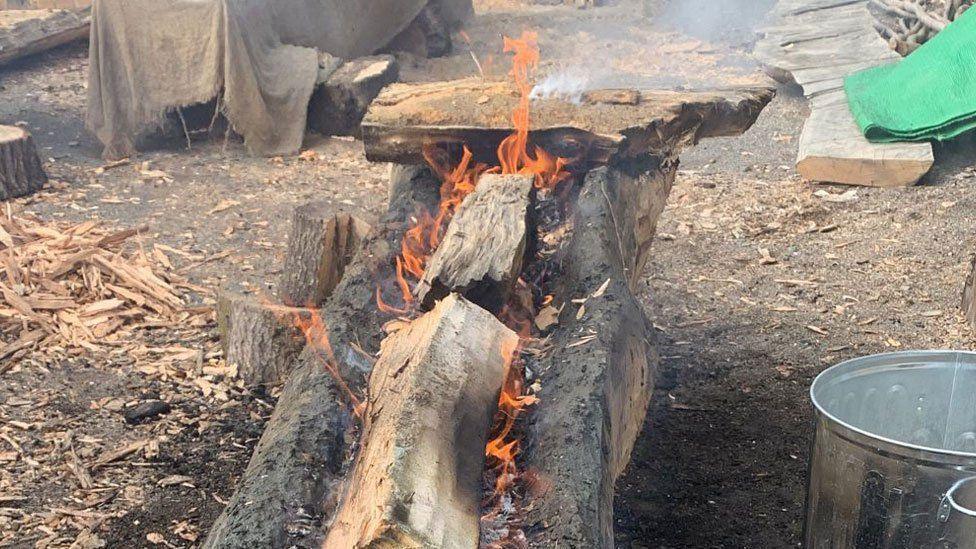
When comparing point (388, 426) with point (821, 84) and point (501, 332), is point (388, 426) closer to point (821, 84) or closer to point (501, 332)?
point (501, 332)

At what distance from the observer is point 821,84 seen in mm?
8828

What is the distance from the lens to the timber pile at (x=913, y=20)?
8586mm

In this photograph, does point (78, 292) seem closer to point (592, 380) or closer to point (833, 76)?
point (592, 380)

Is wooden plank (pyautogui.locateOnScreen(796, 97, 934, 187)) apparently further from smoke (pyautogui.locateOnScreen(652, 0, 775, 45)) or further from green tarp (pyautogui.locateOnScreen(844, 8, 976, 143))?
smoke (pyautogui.locateOnScreen(652, 0, 775, 45))

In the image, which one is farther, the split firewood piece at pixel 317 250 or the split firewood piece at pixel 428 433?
the split firewood piece at pixel 317 250

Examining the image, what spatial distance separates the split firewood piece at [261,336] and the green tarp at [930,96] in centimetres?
496

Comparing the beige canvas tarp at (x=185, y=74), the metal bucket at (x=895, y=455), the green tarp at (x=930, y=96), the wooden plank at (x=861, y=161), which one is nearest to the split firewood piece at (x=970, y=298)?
the wooden plank at (x=861, y=161)

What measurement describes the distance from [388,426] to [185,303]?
10.0 feet


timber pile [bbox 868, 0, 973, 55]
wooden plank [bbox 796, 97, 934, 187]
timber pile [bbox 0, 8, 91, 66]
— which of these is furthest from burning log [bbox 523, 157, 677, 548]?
timber pile [bbox 0, 8, 91, 66]

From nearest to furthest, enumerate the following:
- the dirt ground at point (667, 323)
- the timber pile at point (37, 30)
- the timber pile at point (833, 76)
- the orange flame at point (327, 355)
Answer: the orange flame at point (327, 355)
the dirt ground at point (667, 323)
the timber pile at point (833, 76)
the timber pile at point (37, 30)

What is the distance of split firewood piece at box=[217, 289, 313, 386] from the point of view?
414 cm

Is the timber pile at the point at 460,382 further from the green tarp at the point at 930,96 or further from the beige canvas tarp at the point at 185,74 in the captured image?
the beige canvas tarp at the point at 185,74

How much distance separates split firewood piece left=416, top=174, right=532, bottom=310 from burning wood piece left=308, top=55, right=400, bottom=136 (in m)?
4.91

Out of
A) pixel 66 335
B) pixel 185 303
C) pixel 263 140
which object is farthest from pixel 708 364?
pixel 263 140
